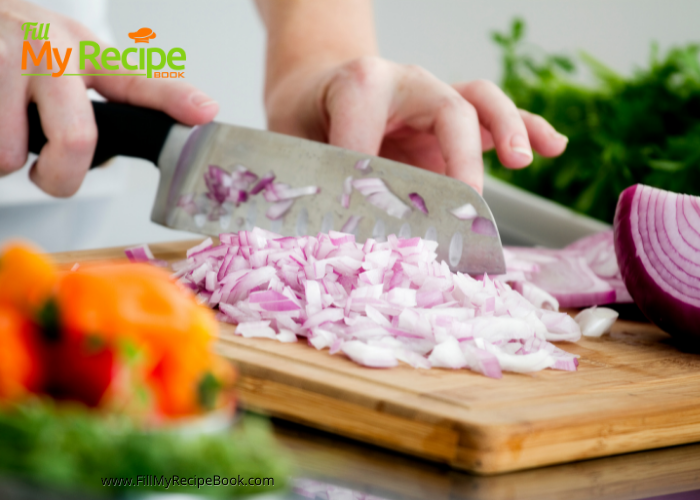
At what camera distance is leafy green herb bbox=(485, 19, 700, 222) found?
76.5 inches

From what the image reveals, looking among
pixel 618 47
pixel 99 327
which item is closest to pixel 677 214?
pixel 99 327

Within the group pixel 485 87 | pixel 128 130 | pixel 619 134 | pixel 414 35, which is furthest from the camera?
pixel 414 35

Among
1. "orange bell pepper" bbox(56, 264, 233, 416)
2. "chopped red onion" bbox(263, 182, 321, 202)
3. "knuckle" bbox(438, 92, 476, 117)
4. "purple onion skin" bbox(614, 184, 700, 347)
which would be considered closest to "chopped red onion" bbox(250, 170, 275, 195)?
"chopped red onion" bbox(263, 182, 321, 202)

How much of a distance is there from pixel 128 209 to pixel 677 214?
1831mm

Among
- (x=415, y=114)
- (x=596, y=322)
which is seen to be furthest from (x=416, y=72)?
(x=596, y=322)

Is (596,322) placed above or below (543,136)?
below

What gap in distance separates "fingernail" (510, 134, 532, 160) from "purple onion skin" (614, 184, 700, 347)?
0.30 metres

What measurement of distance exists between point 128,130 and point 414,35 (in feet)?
10.9

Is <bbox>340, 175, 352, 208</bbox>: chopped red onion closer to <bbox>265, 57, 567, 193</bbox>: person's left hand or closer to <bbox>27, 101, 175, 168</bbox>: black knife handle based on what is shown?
<bbox>265, 57, 567, 193</bbox>: person's left hand

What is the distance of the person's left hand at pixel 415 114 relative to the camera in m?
1.47

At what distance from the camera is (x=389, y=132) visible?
172 centimetres

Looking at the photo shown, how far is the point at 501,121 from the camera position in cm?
156

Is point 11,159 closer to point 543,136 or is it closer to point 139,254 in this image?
point 139,254

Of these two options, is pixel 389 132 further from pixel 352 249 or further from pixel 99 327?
pixel 99 327
